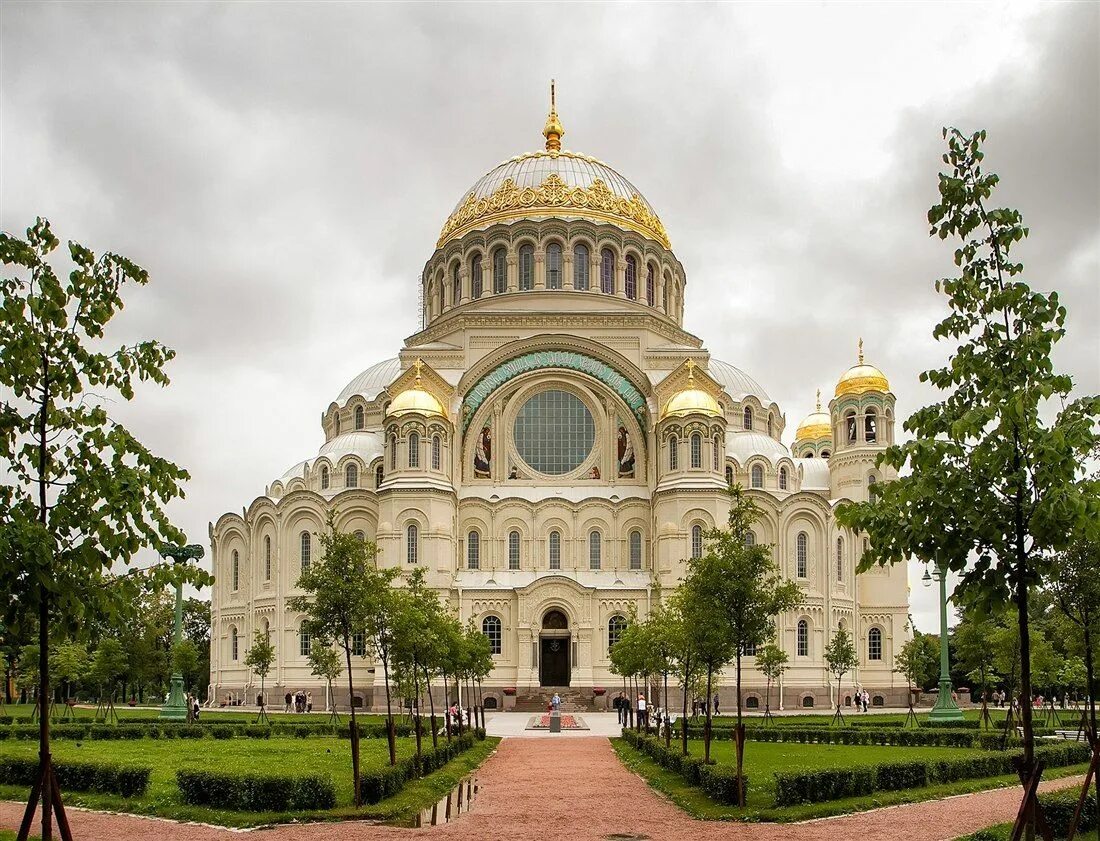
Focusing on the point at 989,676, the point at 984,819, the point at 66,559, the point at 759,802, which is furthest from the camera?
the point at 989,676

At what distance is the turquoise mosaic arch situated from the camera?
66000 mm

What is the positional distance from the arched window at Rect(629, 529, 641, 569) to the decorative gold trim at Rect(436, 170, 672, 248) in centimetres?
1909

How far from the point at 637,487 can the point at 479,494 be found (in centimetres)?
829

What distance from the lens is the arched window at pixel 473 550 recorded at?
63.8 metres

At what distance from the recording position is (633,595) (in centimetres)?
6084

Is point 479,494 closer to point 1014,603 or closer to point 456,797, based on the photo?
point 456,797

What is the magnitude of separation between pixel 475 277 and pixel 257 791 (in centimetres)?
5434

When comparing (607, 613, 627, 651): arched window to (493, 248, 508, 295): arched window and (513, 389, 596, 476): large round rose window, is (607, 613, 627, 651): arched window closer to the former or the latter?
(513, 389, 596, 476): large round rose window

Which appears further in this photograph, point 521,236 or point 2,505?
point 521,236

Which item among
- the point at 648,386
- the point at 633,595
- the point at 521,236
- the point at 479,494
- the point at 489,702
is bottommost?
the point at 489,702

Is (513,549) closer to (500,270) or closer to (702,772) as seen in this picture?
(500,270)

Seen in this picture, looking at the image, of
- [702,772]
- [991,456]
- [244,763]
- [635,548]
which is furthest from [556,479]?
[991,456]

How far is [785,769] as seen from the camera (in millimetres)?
25969

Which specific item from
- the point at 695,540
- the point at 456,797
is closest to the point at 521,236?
the point at 695,540
